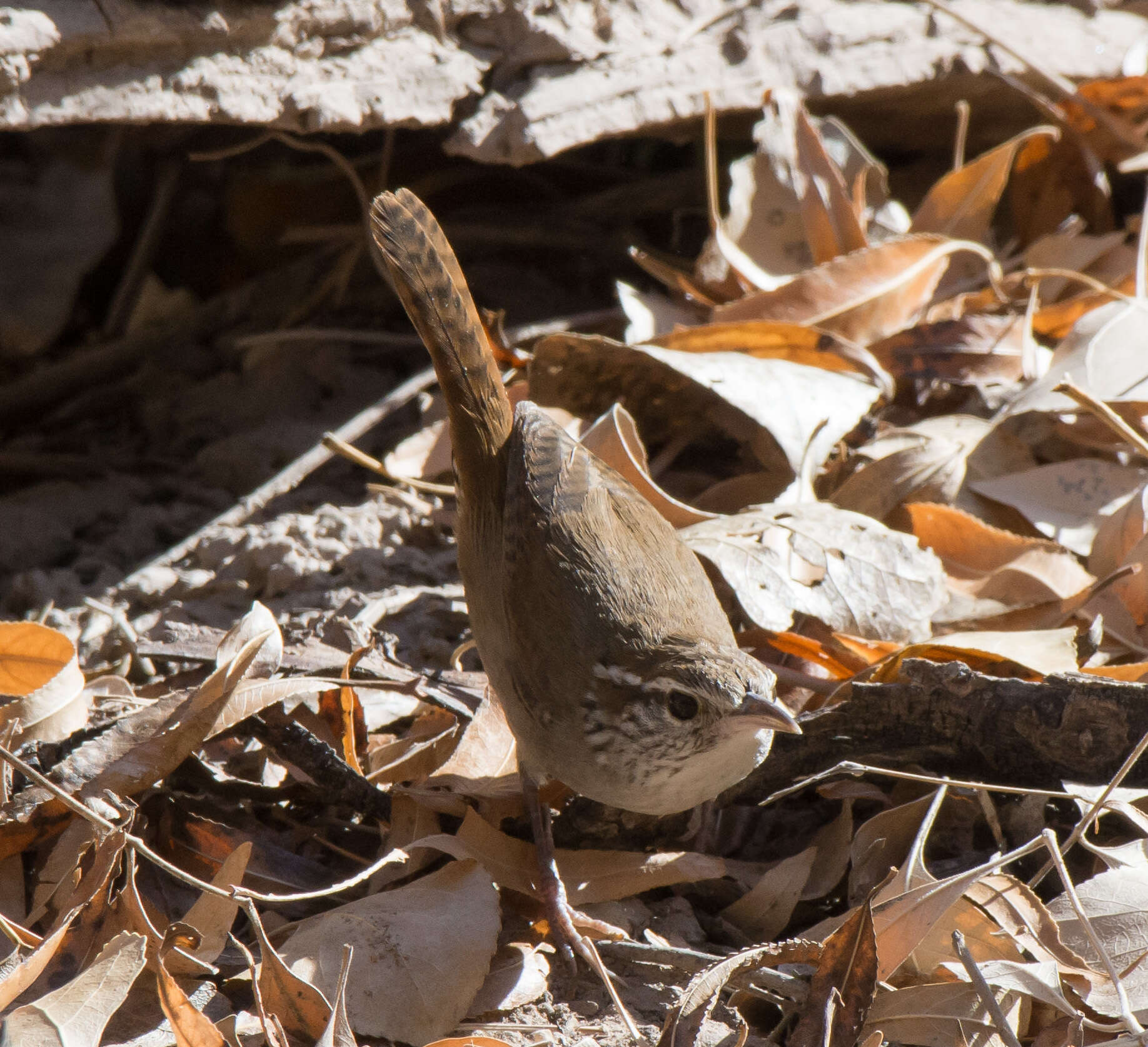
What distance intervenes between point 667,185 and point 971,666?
242 centimetres

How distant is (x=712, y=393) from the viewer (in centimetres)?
348

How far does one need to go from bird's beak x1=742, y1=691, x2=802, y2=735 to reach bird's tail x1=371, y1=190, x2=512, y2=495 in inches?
33.8

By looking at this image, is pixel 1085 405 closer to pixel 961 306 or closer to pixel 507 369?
pixel 961 306

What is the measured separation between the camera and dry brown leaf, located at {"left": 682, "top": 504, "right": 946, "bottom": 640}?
2.76 meters

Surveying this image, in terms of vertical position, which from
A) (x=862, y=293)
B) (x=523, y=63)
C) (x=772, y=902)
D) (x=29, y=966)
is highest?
(x=523, y=63)

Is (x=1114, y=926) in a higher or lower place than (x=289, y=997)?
lower

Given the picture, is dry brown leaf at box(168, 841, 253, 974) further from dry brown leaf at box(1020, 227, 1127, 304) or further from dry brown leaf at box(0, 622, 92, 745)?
dry brown leaf at box(1020, 227, 1127, 304)

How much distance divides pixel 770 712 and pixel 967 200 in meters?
2.45

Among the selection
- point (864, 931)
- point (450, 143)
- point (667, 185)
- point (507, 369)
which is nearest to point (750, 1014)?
point (864, 931)

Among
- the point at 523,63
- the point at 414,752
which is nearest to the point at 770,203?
the point at 523,63

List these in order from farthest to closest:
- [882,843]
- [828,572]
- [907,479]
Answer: [907,479]
[828,572]
[882,843]

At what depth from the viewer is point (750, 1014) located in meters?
2.25

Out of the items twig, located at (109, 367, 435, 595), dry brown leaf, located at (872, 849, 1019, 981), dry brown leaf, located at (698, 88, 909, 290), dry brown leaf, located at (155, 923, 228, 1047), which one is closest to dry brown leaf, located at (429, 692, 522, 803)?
dry brown leaf, located at (155, 923, 228, 1047)

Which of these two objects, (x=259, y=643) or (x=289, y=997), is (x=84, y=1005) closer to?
(x=289, y=997)
